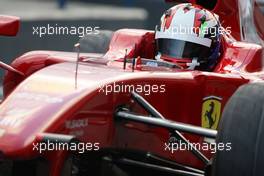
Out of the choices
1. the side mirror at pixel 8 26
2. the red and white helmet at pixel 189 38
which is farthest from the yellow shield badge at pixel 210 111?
the side mirror at pixel 8 26

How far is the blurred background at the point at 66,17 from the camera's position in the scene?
774 cm

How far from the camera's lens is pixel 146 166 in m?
3.42

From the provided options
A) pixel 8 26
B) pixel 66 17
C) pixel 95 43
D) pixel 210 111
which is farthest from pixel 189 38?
pixel 66 17

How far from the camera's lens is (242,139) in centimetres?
306

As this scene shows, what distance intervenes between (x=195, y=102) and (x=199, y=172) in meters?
0.39

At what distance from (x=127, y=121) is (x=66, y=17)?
16.9 feet

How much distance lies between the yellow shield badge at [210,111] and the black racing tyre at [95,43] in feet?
5.50

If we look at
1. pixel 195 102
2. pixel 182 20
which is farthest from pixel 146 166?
pixel 182 20

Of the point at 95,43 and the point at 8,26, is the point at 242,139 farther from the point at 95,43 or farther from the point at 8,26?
the point at 95,43

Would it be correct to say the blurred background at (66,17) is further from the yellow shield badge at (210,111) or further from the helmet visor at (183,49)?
the yellow shield badge at (210,111)

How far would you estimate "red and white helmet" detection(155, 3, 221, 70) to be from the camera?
4.37 metres

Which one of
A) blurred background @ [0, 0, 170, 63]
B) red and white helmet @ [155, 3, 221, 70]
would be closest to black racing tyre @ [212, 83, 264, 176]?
red and white helmet @ [155, 3, 221, 70]

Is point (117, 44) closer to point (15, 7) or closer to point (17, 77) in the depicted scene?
point (17, 77)

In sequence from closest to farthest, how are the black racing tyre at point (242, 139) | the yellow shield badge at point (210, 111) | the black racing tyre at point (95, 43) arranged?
the black racing tyre at point (242, 139) < the yellow shield badge at point (210, 111) < the black racing tyre at point (95, 43)
